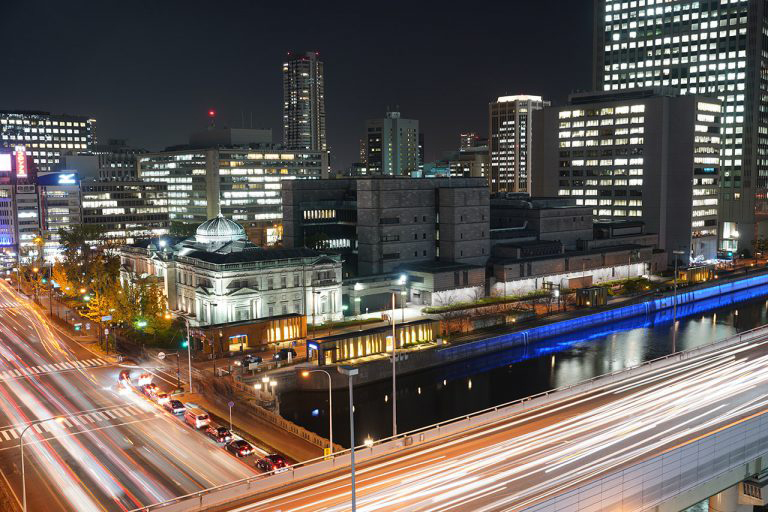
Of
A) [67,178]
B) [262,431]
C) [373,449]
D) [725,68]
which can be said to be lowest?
[262,431]

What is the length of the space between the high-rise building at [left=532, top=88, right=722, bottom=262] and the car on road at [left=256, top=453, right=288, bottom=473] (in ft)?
446

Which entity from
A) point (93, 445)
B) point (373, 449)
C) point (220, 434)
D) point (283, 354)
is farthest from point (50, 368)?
point (373, 449)

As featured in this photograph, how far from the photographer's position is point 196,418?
185ft

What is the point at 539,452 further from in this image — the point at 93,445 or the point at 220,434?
the point at 93,445

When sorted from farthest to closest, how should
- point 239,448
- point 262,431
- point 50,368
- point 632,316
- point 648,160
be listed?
1. point 648,160
2. point 632,316
3. point 50,368
4. point 262,431
5. point 239,448

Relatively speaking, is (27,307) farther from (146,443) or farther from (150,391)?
(146,443)

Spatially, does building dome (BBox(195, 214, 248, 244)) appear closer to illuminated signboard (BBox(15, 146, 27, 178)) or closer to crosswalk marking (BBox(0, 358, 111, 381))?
crosswalk marking (BBox(0, 358, 111, 381))

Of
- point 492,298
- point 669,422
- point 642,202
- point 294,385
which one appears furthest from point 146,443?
point 642,202

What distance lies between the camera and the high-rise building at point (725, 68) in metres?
180

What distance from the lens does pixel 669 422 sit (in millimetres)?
45438

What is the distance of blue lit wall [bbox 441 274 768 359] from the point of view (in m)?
95.4

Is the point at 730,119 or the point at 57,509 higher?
the point at 730,119

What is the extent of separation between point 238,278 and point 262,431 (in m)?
37.9

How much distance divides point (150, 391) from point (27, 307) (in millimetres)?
61517
